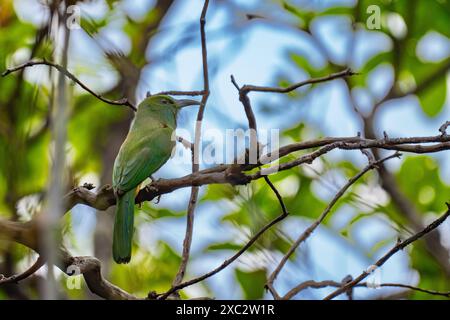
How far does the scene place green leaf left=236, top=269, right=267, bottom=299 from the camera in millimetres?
4215

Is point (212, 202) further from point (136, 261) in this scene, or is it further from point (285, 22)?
point (285, 22)

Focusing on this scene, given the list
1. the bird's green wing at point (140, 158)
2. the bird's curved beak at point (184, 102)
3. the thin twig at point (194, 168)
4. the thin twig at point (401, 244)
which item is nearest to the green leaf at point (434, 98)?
the bird's curved beak at point (184, 102)

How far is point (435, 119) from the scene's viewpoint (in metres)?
4.71

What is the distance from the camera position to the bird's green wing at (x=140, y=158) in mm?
3229

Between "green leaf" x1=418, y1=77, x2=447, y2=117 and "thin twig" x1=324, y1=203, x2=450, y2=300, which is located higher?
"green leaf" x1=418, y1=77, x2=447, y2=117

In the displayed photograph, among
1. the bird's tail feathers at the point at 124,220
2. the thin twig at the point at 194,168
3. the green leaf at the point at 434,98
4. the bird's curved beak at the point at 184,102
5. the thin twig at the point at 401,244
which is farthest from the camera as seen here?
the green leaf at the point at 434,98

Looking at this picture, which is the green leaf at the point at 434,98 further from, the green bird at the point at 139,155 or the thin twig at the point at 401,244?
the thin twig at the point at 401,244

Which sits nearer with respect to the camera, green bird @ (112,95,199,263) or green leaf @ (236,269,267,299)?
green bird @ (112,95,199,263)

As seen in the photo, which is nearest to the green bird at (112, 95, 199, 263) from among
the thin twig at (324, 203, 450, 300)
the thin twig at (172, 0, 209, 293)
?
the thin twig at (172, 0, 209, 293)

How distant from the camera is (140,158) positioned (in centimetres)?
342

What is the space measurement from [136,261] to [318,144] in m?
2.41

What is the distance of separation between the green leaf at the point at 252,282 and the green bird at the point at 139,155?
0.93m

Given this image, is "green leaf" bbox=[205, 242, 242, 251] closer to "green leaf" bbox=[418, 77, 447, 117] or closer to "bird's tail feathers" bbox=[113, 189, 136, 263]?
"bird's tail feathers" bbox=[113, 189, 136, 263]

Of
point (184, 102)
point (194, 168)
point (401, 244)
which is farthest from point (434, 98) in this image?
point (401, 244)
